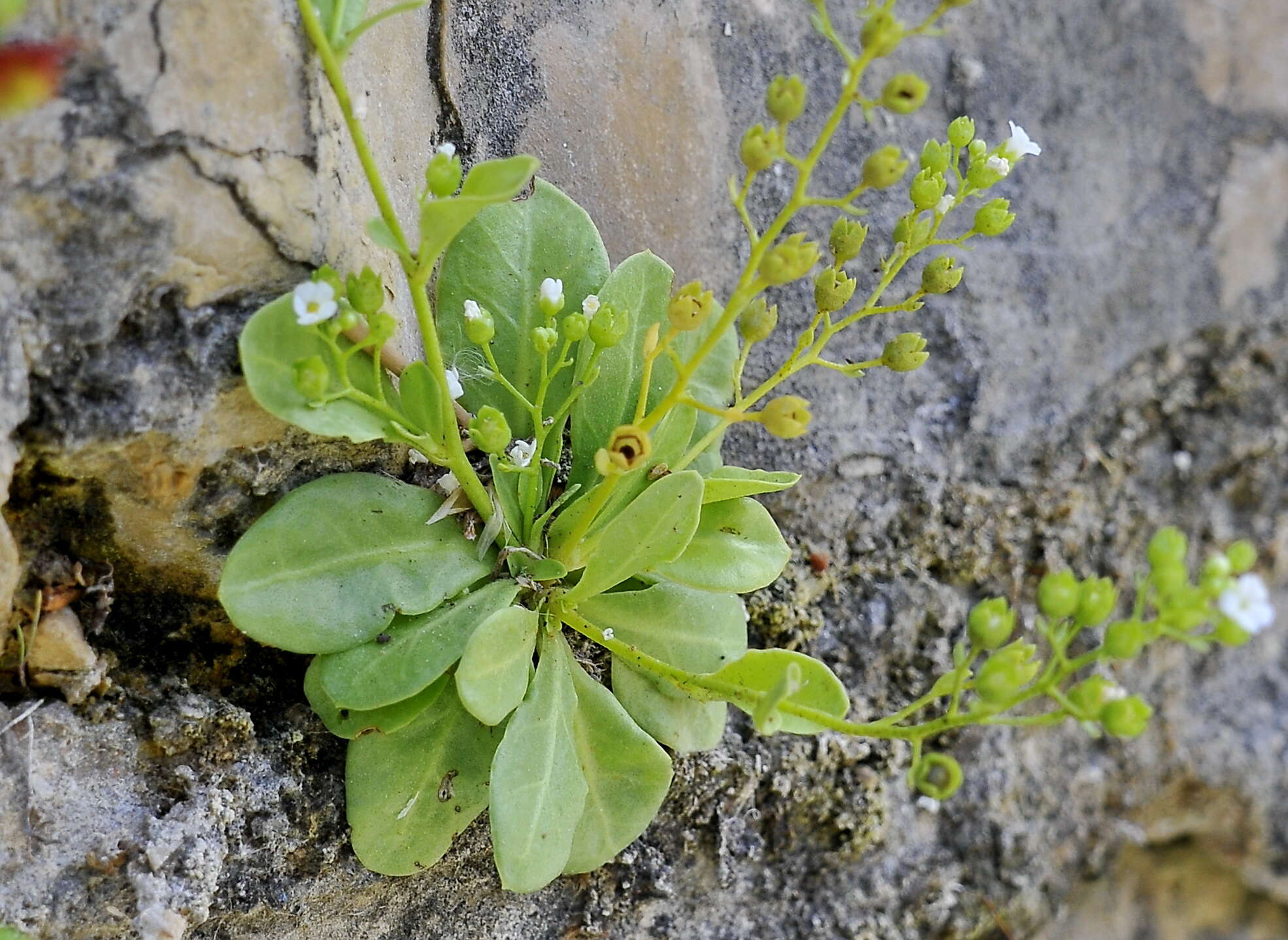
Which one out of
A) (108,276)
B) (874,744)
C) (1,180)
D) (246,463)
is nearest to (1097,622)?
(874,744)

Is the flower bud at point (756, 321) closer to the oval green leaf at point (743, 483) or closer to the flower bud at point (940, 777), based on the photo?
the oval green leaf at point (743, 483)

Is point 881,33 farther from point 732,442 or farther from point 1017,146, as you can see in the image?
point 732,442

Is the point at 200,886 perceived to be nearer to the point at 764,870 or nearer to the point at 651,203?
the point at 764,870

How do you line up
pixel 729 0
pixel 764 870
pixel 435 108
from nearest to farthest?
1. pixel 435 108
2. pixel 764 870
3. pixel 729 0

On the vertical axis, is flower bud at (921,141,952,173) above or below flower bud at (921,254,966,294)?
above

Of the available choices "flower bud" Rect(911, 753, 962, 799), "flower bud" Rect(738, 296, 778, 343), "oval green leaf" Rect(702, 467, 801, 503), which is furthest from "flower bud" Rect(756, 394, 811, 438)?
"flower bud" Rect(911, 753, 962, 799)

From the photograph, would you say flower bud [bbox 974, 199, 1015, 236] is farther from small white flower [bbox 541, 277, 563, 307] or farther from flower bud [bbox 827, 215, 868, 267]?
small white flower [bbox 541, 277, 563, 307]
